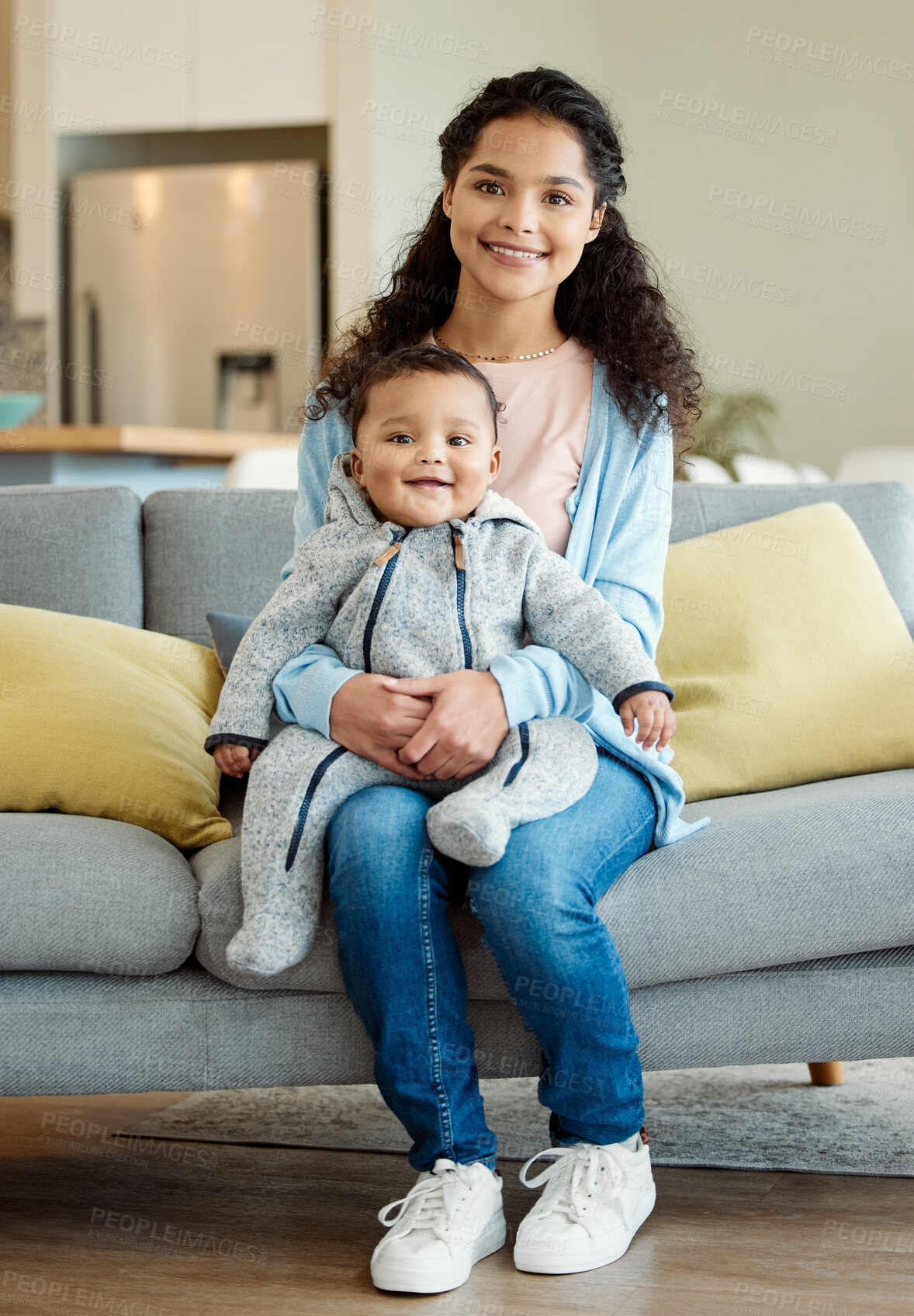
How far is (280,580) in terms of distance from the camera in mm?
1968

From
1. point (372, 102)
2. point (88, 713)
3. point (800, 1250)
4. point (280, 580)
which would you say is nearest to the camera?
point (800, 1250)

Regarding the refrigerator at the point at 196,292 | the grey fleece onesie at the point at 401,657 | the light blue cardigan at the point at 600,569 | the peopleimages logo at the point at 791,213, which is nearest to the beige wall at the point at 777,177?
the peopleimages logo at the point at 791,213

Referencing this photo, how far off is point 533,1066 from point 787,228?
17.2 feet

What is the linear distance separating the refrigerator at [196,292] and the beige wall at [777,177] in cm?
109

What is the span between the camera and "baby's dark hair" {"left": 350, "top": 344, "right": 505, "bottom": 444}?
144cm

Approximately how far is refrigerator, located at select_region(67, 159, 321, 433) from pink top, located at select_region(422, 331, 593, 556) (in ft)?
11.5

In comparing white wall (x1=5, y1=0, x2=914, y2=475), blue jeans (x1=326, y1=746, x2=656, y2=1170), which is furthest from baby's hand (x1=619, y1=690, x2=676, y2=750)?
white wall (x1=5, y1=0, x2=914, y2=475)

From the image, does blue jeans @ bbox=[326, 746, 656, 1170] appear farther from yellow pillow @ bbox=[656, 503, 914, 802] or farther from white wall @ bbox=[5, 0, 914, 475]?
white wall @ bbox=[5, 0, 914, 475]

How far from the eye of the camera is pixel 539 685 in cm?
137

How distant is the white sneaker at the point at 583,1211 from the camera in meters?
1.26

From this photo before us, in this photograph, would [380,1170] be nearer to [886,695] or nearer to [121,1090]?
[121,1090]

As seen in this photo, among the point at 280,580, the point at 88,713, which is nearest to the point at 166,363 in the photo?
the point at 280,580

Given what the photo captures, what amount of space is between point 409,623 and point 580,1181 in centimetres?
57

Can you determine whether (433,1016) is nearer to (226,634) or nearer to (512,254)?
(226,634)
